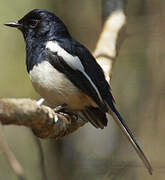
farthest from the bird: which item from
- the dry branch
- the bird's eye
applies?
the dry branch

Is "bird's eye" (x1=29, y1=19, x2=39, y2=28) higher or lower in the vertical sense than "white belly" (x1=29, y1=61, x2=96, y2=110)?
higher

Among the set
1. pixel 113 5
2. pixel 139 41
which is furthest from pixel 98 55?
pixel 139 41

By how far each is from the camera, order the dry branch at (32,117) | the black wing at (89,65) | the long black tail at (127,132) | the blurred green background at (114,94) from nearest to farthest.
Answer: the dry branch at (32,117) < the long black tail at (127,132) < the black wing at (89,65) < the blurred green background at (114,94)

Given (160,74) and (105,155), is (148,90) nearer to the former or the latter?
(160,74)

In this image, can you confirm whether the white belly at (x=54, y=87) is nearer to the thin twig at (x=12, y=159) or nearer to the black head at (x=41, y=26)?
the black head at (x=41, y=26)

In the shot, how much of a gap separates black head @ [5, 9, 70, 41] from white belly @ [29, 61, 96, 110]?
45 cm

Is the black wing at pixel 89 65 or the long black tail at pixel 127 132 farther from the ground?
the black wing at pixel 89 65

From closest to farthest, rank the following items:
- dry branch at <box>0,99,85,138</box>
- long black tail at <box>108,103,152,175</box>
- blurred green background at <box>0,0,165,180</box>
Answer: dry branch at <box>0,99,85,138</box> → long black tail at <box>108,103,152,175</box> → blurred green background at <box>0,0,165,180</box>

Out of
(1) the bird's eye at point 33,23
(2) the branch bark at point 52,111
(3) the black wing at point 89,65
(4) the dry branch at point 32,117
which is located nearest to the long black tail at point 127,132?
(3) the black wing at point 89,65

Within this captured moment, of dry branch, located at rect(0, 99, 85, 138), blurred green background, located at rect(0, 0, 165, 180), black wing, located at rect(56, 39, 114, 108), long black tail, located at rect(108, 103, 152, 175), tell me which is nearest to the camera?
dry branch, located at rect(0, 99, 85, 138)

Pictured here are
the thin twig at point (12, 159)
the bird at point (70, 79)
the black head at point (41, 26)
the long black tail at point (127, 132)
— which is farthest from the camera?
the black head at point (41, 26)

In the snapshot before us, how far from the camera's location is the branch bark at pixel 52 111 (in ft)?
7.23

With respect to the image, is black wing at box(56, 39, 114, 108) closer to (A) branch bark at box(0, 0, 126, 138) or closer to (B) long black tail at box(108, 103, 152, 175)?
(B) long black tail at box(108, 103, 152, 175)

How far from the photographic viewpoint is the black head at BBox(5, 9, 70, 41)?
412 cm
